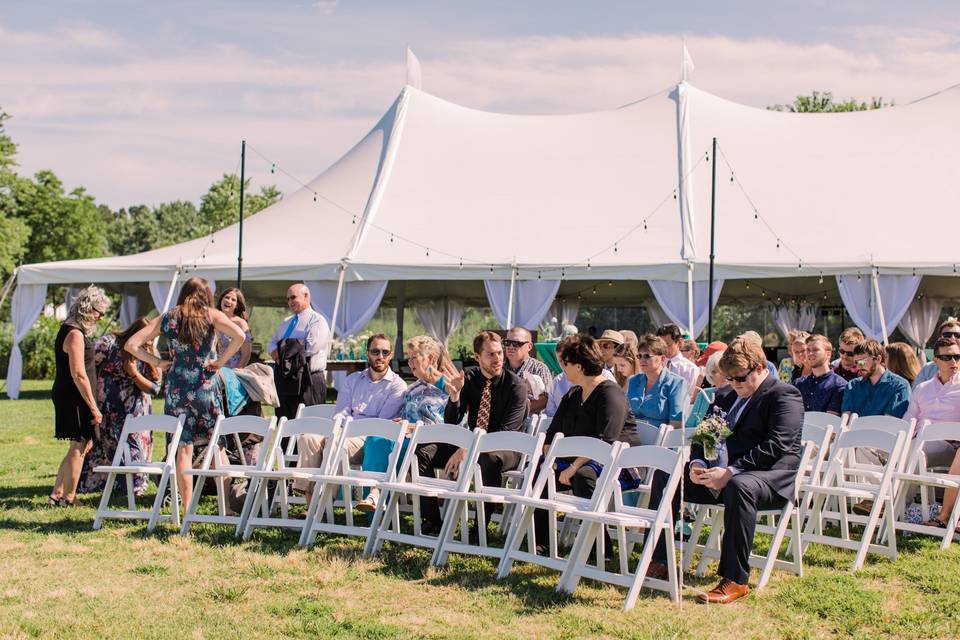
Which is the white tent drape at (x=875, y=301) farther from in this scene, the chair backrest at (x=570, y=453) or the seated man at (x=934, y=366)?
the chair backrest at (x=570, y=453)

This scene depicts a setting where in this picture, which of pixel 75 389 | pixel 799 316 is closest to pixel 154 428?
pixel 75 389

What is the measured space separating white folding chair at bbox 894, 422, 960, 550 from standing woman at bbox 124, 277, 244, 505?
13.7 feet

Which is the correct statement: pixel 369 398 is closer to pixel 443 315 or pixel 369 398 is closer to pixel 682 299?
pixel 682 299

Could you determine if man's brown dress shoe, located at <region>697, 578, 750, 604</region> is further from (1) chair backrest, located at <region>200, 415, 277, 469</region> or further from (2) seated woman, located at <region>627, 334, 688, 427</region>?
(1) chair backrest, located at <region>200, 415, 277, 469</region>

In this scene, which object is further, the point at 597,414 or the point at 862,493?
the point at 597,414

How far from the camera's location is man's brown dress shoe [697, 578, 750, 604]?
16.8 feet

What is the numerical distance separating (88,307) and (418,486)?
294cm

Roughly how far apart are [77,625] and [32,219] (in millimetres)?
44706

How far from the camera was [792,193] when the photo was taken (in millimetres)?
17516

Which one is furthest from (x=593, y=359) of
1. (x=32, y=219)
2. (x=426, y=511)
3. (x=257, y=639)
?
(x=32, y=219)

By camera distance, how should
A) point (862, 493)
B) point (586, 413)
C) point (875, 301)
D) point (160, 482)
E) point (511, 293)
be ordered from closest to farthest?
point (862, 493) < point (586, 413) < point (160, 482) < point (875, 301) < point (511, 293)

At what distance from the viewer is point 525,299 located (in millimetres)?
16688

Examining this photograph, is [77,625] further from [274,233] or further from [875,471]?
[274,233]

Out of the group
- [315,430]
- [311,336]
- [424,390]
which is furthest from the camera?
[311,336]
